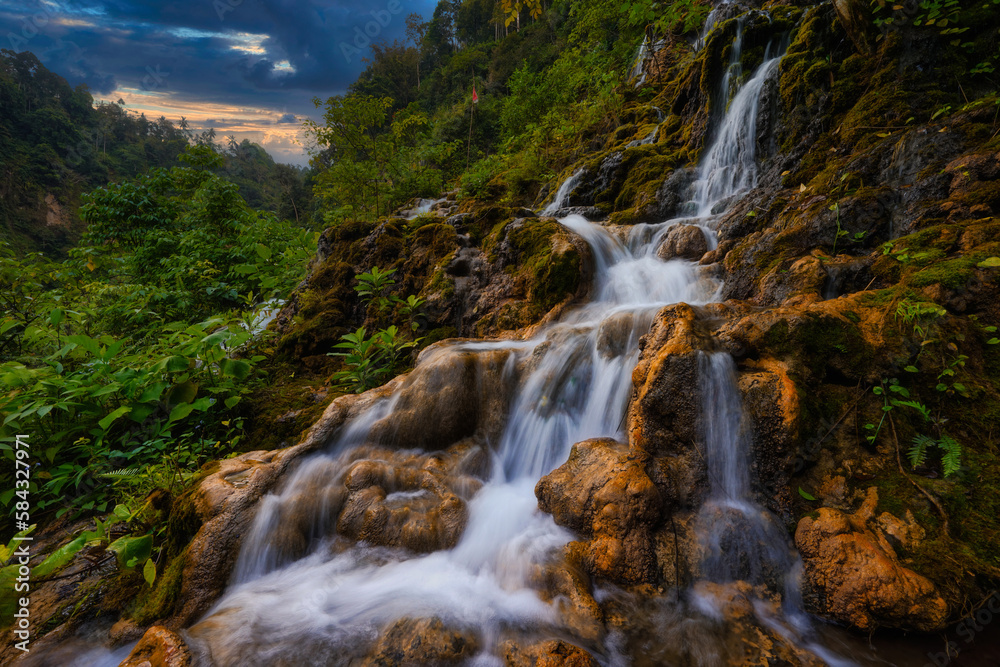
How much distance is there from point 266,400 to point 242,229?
5595 mm

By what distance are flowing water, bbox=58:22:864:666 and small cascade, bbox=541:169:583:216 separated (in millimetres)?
6107

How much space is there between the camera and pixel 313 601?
2.63 meters

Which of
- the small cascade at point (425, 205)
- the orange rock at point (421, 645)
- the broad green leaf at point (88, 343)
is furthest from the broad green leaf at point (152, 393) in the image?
the small cascade at point (425, 205)

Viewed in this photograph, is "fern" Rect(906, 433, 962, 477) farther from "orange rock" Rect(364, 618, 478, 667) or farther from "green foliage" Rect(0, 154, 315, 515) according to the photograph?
"green foliage" Rect(0, 154, 315, 515)

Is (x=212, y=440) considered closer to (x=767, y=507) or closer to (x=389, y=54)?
(x=767, y=507)

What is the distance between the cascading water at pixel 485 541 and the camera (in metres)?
2.38

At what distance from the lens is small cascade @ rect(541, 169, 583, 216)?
32.6 ft

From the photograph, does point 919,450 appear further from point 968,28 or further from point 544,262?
point 968,28

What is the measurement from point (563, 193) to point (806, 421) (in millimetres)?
8615

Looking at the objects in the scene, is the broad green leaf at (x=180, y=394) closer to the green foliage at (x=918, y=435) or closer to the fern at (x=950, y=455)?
the green foliage at (x=918, y=435)

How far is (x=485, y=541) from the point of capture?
304 centimetres

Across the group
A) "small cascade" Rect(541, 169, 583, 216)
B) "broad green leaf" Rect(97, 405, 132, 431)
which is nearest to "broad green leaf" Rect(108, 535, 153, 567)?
"broad green leaf" Rect(97, 405, 132, 431)

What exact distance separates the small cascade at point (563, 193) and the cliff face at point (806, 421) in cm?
466

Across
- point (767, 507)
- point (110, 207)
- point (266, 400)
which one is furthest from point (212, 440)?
point (110, 207)
